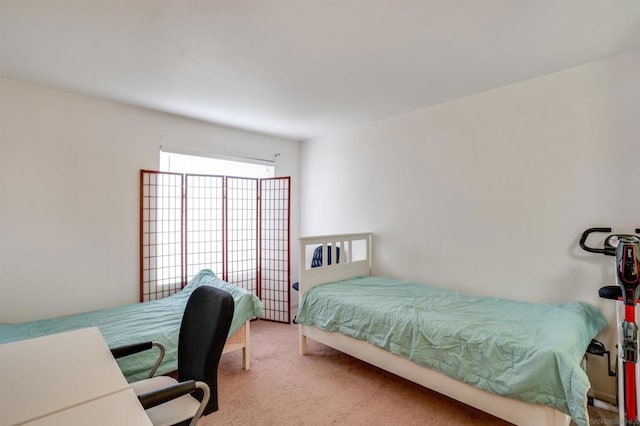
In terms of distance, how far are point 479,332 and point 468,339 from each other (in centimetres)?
8

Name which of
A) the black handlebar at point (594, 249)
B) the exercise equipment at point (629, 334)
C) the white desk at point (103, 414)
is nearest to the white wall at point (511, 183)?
the black handlebar at point (594, 249)

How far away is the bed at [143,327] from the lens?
6.93ft

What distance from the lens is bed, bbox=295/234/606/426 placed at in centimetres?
158

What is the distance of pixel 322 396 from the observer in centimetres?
228

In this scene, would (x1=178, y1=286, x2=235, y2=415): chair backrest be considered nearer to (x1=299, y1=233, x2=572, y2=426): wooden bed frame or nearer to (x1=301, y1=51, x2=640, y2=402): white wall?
(x1=299, y1=233, x2=572, y2=426): wooden bed frame

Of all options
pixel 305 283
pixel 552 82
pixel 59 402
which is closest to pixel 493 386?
pixel 305 283

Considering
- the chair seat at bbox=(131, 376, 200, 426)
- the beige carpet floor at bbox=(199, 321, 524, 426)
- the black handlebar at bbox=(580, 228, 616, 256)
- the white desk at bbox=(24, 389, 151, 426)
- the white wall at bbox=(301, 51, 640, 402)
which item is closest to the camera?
the white desk at bbox=(24, 389, 151, 426)

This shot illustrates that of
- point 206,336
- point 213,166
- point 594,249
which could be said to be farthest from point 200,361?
point 213,166

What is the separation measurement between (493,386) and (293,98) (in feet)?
9.07

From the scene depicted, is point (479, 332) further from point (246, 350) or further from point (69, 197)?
point (69, 197)

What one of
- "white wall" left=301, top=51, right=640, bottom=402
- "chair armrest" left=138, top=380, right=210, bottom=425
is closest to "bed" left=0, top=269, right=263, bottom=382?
"chair armrest" left=138, top=380, right=210, bottom=425

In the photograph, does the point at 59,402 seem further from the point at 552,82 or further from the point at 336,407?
the point at 552,82

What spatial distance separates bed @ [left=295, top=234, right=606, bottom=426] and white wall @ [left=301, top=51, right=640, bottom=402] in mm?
295

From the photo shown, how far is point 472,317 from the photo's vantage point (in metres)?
2.15
